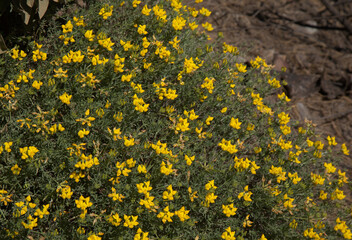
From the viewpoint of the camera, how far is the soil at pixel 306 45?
5.55 metres

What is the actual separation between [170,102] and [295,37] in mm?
3654

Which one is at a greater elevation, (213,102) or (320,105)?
(213,102)

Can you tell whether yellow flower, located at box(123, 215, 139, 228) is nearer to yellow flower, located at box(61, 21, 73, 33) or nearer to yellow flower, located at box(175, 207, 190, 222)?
yellow flower, located at box(175, 207, 190, 222)

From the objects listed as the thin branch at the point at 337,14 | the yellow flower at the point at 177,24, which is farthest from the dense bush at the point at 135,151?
the thin branch at the point at 337,14

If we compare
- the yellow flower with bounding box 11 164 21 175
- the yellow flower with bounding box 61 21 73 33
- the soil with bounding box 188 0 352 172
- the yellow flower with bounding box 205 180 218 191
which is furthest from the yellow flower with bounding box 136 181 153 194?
the soil with bounding box 188 0 352 172

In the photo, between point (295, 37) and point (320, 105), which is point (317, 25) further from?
point (320, 105)

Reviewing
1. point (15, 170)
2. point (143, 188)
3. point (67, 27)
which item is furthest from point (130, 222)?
point (67, 27)

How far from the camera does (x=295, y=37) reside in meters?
6.64

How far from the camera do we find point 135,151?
10.6 feet

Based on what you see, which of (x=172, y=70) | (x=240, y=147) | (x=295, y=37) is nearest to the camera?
(x=240, y=147)

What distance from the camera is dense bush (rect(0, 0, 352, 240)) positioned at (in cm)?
296

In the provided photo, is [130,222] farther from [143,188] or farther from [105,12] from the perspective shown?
[105,12]

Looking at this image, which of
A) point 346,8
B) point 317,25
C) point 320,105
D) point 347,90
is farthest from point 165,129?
point 346,8

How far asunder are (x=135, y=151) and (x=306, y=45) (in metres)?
4.46
